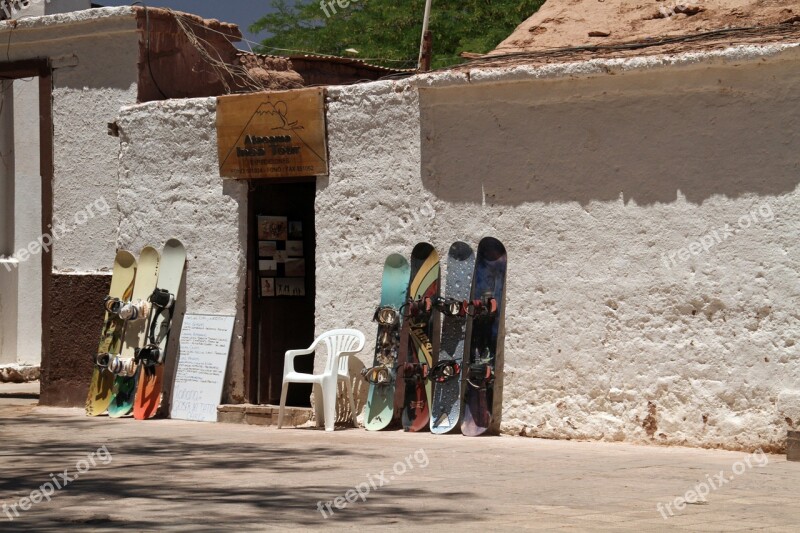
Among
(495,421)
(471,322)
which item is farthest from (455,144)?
(495,421)

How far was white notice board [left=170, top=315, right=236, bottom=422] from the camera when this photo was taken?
1210 cm

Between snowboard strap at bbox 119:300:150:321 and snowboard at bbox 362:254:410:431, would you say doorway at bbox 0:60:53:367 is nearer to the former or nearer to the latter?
snowboard strap at bbox 119:300:150:321

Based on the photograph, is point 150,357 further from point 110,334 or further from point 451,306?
point 451,306

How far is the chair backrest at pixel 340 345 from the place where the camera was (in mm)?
11055

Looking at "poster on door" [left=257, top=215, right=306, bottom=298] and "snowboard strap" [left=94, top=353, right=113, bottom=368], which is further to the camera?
"snowboard strap" [left=94, top=353, right=113, bottom=368]

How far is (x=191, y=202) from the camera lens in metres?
12.4

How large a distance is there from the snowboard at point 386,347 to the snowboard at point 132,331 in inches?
104

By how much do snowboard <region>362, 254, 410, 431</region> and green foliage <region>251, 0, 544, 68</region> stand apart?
401 inches

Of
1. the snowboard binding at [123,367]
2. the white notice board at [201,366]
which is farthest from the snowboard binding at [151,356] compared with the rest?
the white notice board at [201,366]

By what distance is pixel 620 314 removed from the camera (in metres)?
9.73

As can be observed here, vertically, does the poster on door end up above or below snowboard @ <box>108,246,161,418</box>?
above

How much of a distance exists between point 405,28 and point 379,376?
14106mm

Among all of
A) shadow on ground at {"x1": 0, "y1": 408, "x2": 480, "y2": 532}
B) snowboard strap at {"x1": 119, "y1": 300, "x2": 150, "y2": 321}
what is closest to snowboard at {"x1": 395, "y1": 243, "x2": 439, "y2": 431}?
shadow on ground at {"x1": 0, "y1": 408, "x2": 480, "y2": 532}

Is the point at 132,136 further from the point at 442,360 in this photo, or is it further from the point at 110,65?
the point at 442,360
